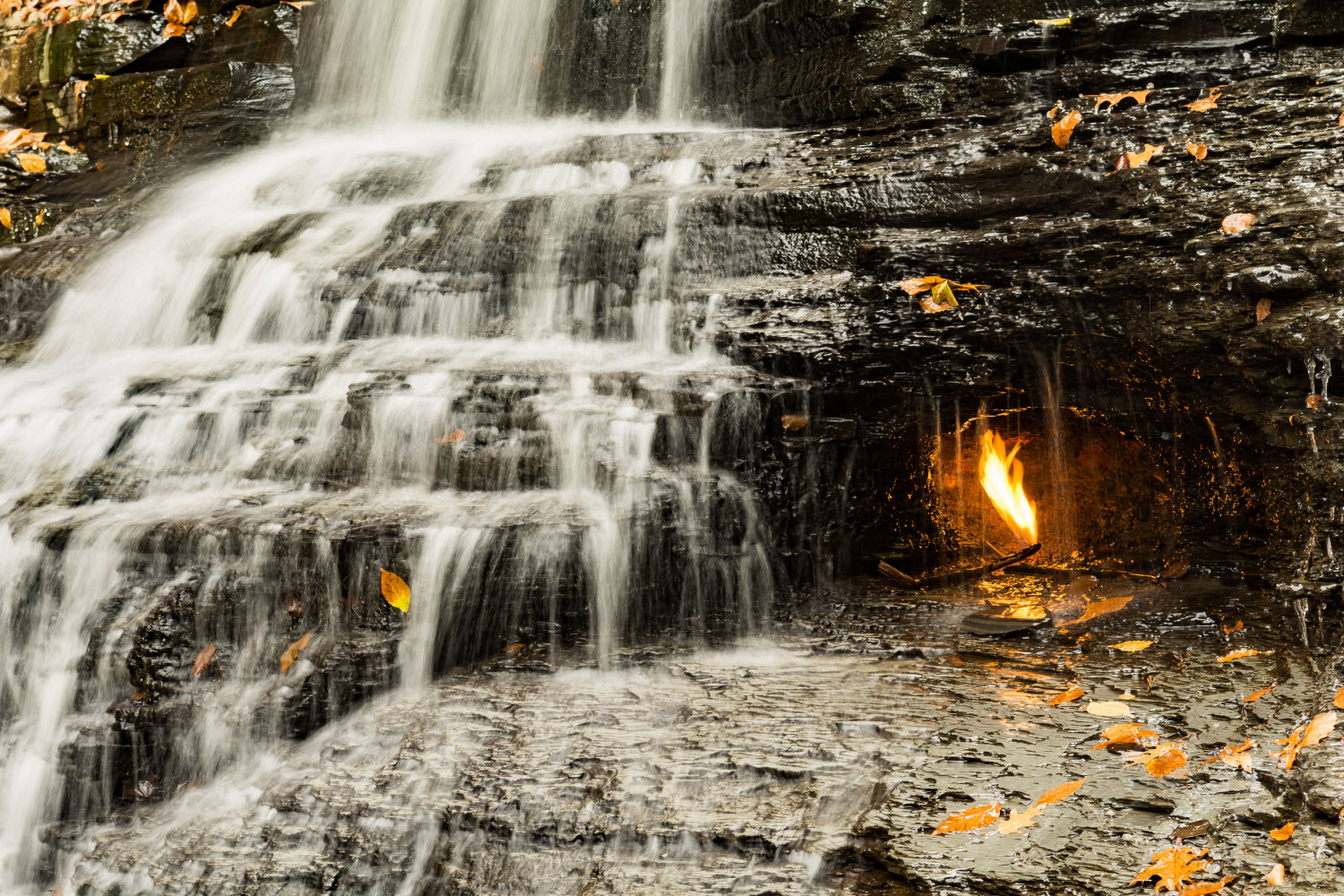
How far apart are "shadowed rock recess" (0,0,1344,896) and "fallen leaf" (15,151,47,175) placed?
76.1 inches

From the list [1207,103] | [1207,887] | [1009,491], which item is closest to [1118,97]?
[1207,103]

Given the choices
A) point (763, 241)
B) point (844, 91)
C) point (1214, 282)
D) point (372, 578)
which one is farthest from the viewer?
point (844, 91)

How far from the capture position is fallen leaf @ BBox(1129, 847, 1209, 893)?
2174mm

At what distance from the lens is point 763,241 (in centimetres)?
546

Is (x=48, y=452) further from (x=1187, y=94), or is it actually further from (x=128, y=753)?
(x=1187, y=94)

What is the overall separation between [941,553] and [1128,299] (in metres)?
1.76

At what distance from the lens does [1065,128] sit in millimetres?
5078

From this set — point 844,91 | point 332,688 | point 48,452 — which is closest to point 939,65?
point 844,91

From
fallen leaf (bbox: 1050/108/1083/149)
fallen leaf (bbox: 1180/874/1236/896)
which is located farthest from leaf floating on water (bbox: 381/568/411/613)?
fallen leaf (bbox: 1050/108/1083/149)

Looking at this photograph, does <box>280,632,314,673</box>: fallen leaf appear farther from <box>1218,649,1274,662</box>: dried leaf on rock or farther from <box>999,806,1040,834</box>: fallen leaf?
<box>1218,649,1274,662</box>: dried leaf on rock

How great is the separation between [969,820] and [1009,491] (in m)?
3.32

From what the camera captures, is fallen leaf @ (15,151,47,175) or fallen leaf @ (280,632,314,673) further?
fallen leaf @ (15,151,47,175)

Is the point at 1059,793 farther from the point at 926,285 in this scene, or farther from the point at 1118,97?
the point at 1118,97

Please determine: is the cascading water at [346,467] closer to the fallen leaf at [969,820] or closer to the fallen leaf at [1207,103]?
the fallen leaf at [969,820]
